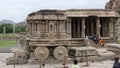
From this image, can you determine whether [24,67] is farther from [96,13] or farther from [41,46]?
[96,13]

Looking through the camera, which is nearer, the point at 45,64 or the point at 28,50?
the point at 45,64

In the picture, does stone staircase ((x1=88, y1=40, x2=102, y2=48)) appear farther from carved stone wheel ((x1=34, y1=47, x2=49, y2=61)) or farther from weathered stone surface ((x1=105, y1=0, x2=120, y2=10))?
weathered stone surface ((x1=105, y1=0, x2=120, y2=10))

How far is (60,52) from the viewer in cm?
2273

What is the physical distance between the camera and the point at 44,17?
24.3m

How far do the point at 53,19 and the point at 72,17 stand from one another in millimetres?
9038

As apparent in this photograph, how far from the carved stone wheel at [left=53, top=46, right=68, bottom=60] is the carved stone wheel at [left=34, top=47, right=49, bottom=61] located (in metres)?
0.78

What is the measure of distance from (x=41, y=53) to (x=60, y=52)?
1.51 meters

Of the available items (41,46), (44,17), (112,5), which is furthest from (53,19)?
(112,5)

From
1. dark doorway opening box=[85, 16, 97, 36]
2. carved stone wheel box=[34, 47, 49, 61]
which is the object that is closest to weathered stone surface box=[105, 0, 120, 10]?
dark doorway opening box=[85, 16, 97, 36]

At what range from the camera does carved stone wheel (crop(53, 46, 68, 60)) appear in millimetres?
22734

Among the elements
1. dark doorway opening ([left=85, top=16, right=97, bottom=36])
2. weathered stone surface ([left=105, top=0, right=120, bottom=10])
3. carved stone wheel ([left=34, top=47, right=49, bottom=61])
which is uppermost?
weathered stone surface ([left=105, top=0, right=120, bottom=10])

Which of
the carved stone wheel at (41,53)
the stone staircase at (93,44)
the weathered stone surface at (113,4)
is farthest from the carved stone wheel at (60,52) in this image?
the weathered stone surface at (113,4)

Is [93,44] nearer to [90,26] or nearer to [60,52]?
[90,26]

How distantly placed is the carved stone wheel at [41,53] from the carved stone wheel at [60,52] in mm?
783
